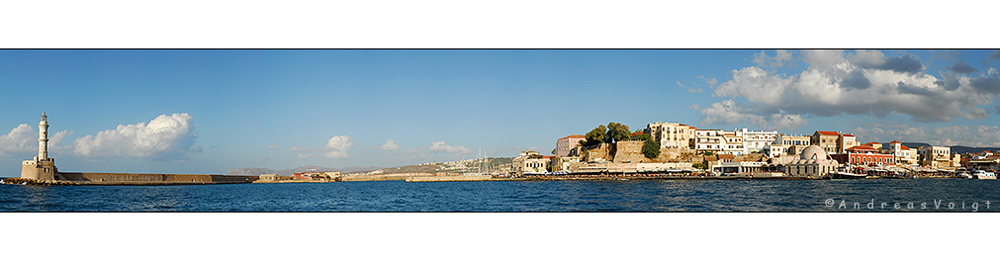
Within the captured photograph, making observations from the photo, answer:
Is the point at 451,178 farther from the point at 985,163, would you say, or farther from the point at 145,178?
the point at 985,163

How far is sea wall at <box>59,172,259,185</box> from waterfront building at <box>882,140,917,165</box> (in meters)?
37.8

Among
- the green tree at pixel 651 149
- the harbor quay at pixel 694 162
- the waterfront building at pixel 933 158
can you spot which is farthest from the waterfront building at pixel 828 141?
the green tree at pixel 651 149

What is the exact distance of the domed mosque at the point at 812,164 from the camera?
32.1 meters

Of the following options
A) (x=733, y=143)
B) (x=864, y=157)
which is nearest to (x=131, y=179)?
(x=733, y=143)

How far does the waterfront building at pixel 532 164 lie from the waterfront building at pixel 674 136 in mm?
7499

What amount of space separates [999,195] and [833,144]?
19388 millimetres

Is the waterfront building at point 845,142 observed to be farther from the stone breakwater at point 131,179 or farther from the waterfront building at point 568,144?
the stone breakwater at point 131,179

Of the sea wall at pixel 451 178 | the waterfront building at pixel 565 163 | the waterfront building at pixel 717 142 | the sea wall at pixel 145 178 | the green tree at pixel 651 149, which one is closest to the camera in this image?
the sea wall at pixel 145 178

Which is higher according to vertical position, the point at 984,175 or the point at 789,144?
the point at 789,144

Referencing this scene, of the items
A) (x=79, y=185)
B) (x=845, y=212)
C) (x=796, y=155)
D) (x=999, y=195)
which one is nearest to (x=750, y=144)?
(x=796, y=155)

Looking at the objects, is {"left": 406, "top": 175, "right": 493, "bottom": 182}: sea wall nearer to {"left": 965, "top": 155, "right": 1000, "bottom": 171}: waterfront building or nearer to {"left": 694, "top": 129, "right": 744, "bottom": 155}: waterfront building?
{"left": 694, "top": 129, "right": 744, "bottom": 155}: waterfront building

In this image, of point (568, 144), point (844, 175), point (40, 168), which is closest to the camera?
point (40, 168)

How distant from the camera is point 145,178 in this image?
3472 cm

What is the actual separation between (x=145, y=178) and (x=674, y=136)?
1226 inches
